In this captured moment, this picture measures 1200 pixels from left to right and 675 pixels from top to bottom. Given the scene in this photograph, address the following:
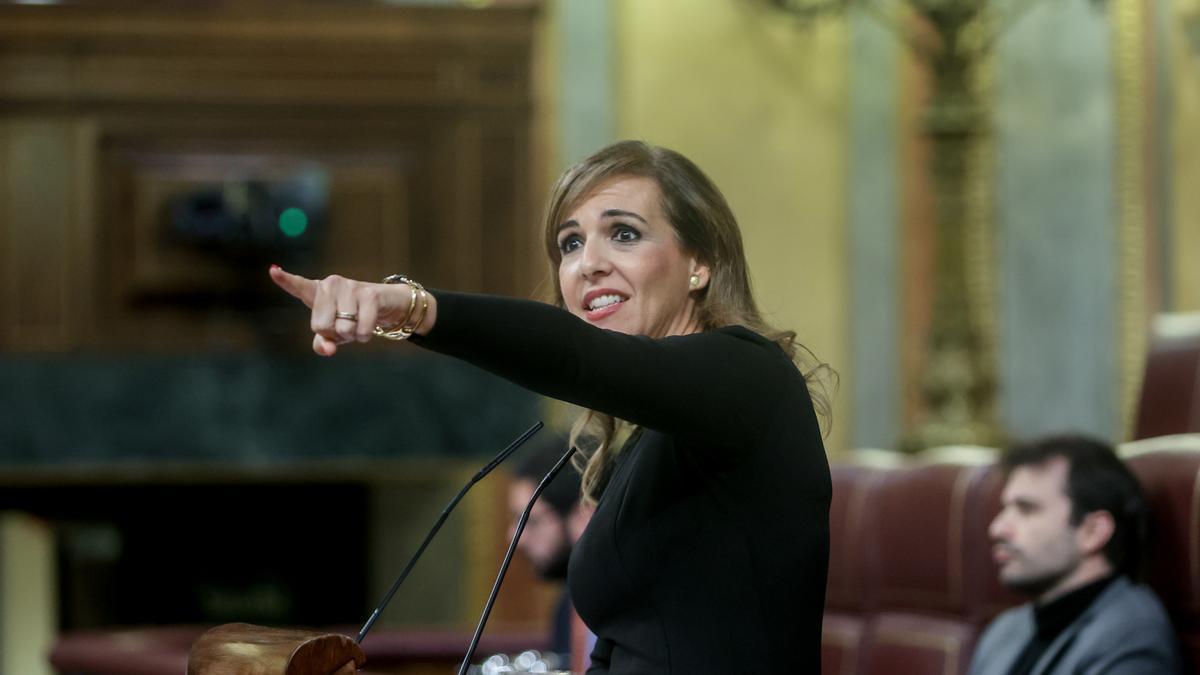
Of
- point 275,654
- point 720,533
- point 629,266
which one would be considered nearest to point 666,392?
point 720,533

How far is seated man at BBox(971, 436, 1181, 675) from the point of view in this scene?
118 inches

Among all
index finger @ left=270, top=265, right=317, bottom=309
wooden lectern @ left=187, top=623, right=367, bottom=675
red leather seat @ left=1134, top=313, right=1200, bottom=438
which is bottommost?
wooden lectern @ left=187, top=623, right=367, bottom=675

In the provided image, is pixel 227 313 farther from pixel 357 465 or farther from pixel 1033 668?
pixel 1033 668

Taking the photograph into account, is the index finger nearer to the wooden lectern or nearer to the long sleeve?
the long sleeve

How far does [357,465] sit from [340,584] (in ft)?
2.83

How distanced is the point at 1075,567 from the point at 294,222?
406 centimetres

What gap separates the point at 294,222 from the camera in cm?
666

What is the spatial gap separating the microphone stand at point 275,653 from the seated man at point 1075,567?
160 centimetres

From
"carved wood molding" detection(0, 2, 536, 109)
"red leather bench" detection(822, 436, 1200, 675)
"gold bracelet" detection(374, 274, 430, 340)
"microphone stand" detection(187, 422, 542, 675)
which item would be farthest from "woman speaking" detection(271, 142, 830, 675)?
"carved wood molding" detection(0, 2, 536, 109)

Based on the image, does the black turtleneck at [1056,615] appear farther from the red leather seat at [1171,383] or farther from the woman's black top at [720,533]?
the woman's black top at [720,533]

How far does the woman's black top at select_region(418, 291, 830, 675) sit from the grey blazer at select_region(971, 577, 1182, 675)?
1381 millimetres

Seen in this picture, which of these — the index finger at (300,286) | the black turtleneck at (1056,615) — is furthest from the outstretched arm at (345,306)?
the black turtleneck at (1056,615)

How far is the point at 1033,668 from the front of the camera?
10.5ft

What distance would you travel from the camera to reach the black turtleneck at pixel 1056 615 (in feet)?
10.4
